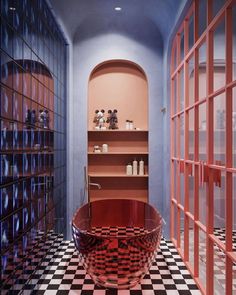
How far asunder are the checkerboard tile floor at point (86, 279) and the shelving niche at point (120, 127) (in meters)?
1.17

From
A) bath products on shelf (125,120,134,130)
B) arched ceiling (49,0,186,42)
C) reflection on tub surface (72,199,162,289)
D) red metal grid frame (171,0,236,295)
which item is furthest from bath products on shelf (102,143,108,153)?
reflection on tub surface (72,199,162,289)

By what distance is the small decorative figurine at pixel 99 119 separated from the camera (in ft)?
13.0

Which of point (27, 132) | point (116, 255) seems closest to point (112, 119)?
point (27, 132)

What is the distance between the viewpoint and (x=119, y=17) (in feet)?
12.5

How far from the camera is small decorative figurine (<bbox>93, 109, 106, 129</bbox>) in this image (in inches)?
156

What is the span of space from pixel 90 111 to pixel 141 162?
106 cm

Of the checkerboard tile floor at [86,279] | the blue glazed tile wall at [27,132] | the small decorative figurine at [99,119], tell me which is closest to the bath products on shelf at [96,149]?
the small decorative figurine at [99,119]

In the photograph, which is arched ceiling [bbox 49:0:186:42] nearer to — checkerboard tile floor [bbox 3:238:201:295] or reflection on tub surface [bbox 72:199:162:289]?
reflection on tub surface [bbox 72:199:162:289]

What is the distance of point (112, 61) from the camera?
3.97 metres

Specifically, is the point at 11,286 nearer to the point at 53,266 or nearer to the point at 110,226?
the point at 53,266

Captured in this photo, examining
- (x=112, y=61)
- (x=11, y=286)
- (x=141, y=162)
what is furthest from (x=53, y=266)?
(x=112, y=61)

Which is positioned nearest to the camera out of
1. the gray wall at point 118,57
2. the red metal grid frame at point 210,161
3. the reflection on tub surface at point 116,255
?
the red metal grid frame at point 210,161

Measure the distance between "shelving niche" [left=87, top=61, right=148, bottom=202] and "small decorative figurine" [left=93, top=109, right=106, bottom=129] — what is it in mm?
86

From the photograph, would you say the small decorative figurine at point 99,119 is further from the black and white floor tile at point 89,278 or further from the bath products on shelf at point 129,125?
the black and white floor tile at point 89,278
